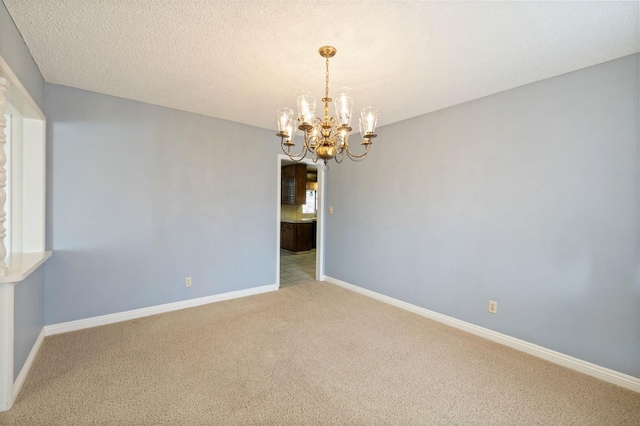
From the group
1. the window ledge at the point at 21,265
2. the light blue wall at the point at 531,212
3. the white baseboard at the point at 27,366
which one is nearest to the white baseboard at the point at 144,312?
the white baseboard at the point at 27,366

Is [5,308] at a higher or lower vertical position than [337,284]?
higher

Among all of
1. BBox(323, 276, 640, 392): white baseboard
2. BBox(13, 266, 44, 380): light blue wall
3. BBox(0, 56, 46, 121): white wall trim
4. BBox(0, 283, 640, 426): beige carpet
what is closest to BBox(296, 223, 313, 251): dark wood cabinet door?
BBox(323, 276, 640, 392): white baseboard

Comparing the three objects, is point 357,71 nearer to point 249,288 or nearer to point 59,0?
point 59,0

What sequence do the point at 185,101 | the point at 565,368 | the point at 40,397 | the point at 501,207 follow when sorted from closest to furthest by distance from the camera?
the point at 40,397
the point at 565,368
the point at 501,207
the point at 185,101

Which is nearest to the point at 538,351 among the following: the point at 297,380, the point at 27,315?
the point at 297,380

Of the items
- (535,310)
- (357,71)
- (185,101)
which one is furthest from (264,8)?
(535,310)

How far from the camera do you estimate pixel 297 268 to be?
583cm

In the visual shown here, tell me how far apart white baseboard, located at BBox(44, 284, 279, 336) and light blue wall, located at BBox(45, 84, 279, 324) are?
6cm

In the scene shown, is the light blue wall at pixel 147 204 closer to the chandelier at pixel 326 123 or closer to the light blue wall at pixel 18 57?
the light blue wall at pixel 18 57

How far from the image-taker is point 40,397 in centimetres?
189

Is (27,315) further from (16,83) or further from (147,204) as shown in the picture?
(16,83)

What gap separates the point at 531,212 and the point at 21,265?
414cm

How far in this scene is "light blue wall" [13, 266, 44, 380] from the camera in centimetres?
201

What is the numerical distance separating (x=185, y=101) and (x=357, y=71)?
2009 millimetres
